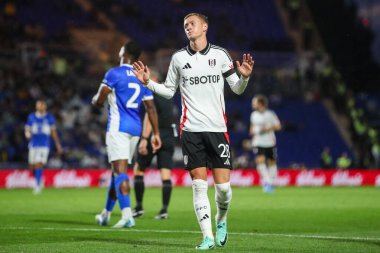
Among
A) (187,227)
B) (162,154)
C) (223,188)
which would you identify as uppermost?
(162,154)

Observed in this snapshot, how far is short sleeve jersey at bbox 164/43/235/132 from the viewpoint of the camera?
30.2ft

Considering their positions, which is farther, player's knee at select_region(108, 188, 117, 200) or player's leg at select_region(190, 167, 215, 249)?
player's knee at select_region(108, 188, 117, 200)

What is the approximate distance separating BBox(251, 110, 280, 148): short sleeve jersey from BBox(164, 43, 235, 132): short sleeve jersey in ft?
47.6

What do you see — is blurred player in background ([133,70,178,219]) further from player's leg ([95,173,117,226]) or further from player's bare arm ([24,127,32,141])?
player's bare arm ([24,127,32,141])

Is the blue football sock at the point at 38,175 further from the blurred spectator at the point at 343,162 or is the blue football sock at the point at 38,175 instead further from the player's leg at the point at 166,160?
the blurred spectator at the point at 343,162

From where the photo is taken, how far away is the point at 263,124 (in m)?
23.8

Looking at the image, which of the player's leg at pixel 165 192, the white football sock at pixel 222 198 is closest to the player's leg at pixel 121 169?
the player's leg at pixel 165 192

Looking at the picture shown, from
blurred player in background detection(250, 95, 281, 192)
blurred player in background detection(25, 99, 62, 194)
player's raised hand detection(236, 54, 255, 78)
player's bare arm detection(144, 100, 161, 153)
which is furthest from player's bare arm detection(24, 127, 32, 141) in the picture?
player's raised hand detection(236, 54, 255, 78)

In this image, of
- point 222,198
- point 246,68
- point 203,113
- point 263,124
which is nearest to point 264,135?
point 263,124

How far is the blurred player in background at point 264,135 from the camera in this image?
928 inches

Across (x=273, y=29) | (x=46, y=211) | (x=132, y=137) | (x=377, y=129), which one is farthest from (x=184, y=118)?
(x=273, y=29)

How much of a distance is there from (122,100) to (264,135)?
12.2 m

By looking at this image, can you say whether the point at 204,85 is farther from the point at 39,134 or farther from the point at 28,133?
the point at 39,134

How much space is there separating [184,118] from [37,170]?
14267 millimetres
